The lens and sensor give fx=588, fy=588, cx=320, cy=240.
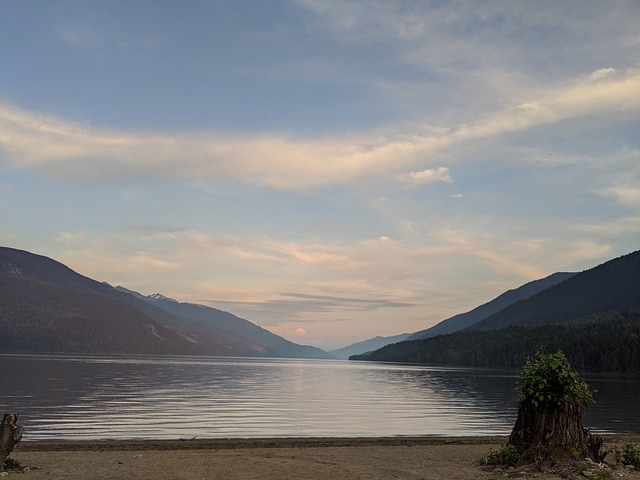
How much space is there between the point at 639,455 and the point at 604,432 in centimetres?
2503

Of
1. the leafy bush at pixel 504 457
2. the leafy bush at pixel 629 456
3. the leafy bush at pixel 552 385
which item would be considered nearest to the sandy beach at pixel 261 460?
the leafy bush at pixel 504 457

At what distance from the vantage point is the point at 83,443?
3462 cm

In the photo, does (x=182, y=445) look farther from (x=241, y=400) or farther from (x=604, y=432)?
(x=241, y=400)

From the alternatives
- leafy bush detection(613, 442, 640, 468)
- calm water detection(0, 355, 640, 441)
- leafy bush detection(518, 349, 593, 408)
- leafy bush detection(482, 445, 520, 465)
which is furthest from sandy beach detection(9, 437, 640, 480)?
calm water detection(0, 355, 640, 441)

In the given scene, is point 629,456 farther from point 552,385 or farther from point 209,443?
point 209,443

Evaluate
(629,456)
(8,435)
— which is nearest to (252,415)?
(8,435)

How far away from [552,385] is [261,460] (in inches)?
527

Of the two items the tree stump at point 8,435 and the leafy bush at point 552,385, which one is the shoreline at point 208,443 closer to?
the tree stump at point 8,435

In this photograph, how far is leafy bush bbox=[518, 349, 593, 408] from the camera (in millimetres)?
25031

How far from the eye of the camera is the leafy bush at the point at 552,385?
25031mm

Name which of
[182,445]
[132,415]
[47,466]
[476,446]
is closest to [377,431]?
[476,446]

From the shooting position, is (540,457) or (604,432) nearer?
(540,457)

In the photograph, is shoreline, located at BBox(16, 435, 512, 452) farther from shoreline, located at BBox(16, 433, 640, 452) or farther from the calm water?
the calm water

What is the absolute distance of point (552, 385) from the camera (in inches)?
1000
